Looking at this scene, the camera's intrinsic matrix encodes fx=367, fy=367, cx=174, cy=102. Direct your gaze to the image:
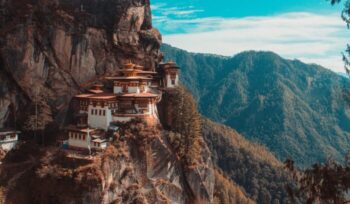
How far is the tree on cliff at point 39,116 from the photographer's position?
162ft

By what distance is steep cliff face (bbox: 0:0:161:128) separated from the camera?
2023 inches

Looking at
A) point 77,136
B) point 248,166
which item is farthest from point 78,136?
point 248,166

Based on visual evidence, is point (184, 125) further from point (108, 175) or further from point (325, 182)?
point (325, 182)

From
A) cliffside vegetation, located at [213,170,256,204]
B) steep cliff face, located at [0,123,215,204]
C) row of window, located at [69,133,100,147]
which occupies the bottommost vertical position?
cliffside vegetation, located at [213,170,256,204]

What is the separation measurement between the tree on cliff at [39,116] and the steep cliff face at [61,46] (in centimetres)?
107

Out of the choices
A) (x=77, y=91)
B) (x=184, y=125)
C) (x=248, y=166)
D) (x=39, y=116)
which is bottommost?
(x=248, y=166)

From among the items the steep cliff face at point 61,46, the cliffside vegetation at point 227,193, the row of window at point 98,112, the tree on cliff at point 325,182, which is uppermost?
the steep cliff face at point 61,46

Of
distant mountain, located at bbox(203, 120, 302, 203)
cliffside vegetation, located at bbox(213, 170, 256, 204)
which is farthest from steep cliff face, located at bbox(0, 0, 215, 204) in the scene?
distant mountain, located at bbox(203, 120, 302, 203)

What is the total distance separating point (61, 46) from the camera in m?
53.8

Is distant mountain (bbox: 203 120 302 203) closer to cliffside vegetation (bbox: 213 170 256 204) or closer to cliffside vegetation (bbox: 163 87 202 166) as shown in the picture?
cliffside vegetation (bbox: 213 170 256 204)

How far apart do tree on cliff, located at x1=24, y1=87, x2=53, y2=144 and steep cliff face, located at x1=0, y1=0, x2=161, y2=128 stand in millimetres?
1069

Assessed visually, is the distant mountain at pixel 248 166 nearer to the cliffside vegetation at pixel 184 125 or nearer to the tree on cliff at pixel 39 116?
the cliffside vegetation at pixel 184 125

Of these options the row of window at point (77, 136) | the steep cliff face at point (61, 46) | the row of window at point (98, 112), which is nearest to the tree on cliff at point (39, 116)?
the steep cliff face at point (61, 46)

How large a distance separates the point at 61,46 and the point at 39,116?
1094cm
